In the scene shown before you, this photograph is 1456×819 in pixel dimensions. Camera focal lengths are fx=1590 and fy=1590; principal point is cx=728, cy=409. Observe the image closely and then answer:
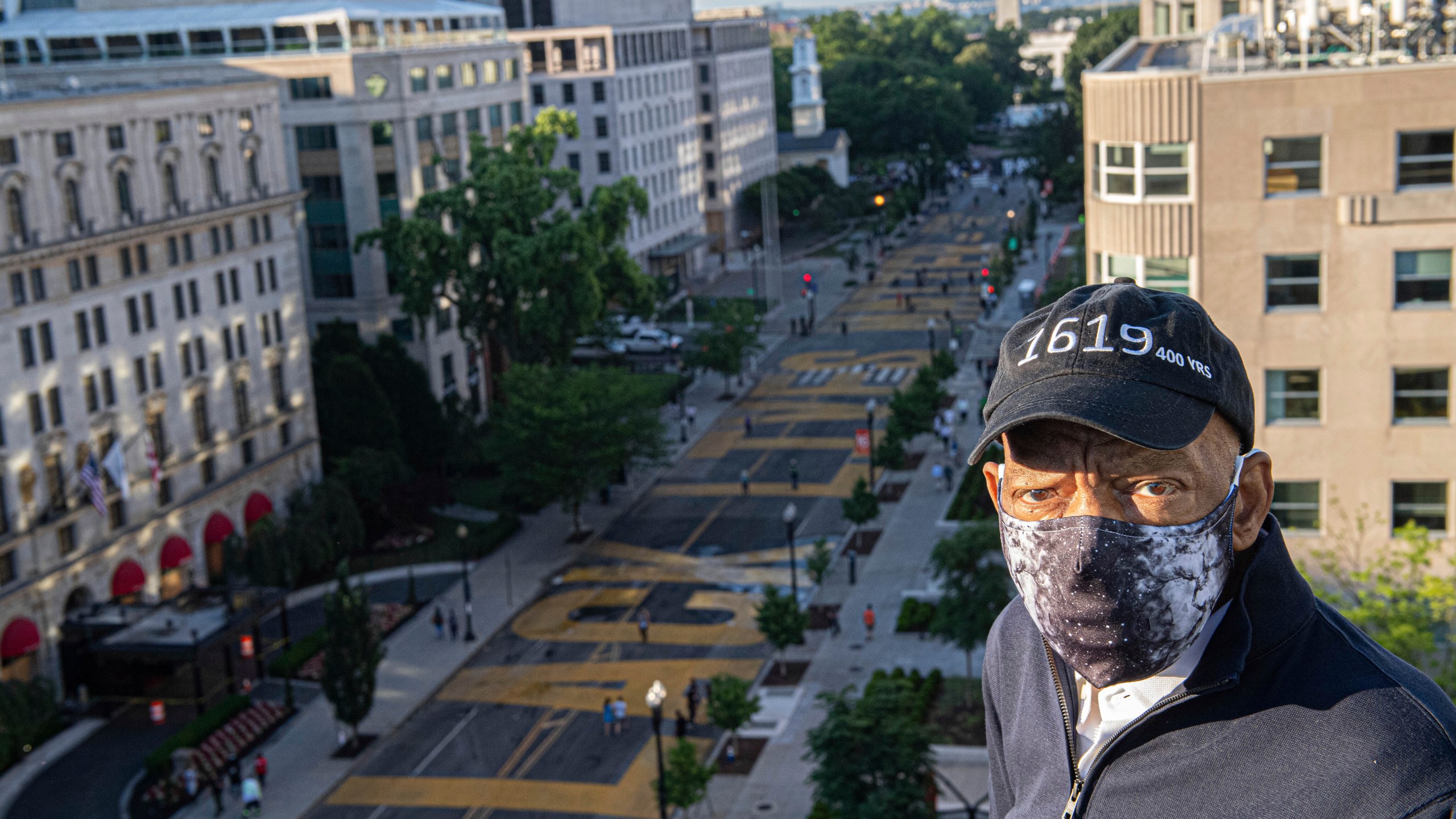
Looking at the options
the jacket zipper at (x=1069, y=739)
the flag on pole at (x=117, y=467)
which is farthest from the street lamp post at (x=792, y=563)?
the jacket zipper at (x=1069, y=739)

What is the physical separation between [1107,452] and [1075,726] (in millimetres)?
903

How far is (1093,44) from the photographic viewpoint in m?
149

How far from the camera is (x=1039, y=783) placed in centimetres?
450

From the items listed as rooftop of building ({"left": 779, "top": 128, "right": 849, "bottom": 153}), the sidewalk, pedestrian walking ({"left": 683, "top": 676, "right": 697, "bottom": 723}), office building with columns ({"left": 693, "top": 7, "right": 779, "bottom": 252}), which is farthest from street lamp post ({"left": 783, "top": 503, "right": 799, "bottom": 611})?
rooftop of building ({"left": 779, "top": 128, "right": 849, "bottom": 153})

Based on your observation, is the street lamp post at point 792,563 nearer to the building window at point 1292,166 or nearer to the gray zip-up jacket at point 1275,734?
the building window at point 1292,166

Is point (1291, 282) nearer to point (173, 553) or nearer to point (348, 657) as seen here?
point (348, 657)

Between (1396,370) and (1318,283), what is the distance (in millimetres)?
2604

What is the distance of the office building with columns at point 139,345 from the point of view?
51938 millimetres

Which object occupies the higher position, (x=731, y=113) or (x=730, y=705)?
(x=731, y=113)

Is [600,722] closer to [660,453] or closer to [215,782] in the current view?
[215,782]

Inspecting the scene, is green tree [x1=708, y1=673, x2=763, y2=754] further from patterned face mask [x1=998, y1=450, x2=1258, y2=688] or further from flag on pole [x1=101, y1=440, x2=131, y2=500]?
patterned face mask [x1=998, y1=450, x2=1258, y2=688]

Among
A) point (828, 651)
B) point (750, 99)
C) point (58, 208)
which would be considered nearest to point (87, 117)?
point (58, 208)

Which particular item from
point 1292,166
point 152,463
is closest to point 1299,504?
point 1292,166

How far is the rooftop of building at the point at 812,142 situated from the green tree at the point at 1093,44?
24.3 m
